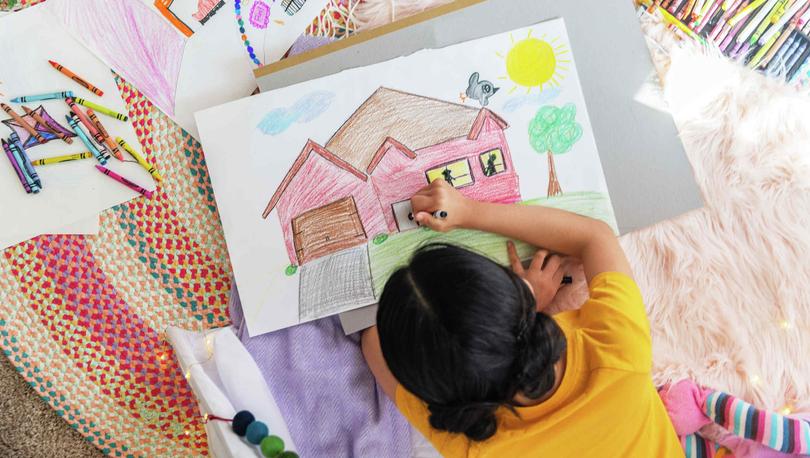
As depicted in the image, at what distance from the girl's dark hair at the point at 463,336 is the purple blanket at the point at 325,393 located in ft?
0.93

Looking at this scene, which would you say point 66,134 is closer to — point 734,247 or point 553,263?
point 553,263

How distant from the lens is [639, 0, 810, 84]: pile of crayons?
916 millimetres

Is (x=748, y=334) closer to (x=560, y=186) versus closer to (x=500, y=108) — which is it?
(x=560, y=186)

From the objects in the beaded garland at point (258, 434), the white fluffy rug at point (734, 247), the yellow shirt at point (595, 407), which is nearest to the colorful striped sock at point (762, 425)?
the white fluffy rug at point (734, 247)

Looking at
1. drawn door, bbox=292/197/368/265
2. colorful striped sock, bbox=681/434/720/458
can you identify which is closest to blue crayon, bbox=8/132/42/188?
drawn door, bbox=292/197/368/265

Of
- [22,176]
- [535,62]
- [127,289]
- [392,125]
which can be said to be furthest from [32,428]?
[535,62]

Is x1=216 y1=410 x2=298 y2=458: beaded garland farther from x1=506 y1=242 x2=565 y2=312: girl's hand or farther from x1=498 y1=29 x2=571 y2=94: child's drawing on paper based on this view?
x1=498 y1=29 x2=571 y2=94: child's drawing on paper

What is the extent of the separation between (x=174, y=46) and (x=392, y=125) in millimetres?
333

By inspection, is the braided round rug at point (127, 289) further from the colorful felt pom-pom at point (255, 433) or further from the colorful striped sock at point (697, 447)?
the colorful striped sock at point (697, 447)

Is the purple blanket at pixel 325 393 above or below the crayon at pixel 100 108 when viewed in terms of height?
below

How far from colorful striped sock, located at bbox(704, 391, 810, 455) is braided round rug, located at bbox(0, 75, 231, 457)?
0.71m

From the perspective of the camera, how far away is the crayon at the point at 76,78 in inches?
34.0

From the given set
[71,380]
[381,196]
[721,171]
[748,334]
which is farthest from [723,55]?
[71,380]

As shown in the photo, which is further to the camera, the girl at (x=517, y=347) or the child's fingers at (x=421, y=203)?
the child's fingers at (x=421, y=203)
